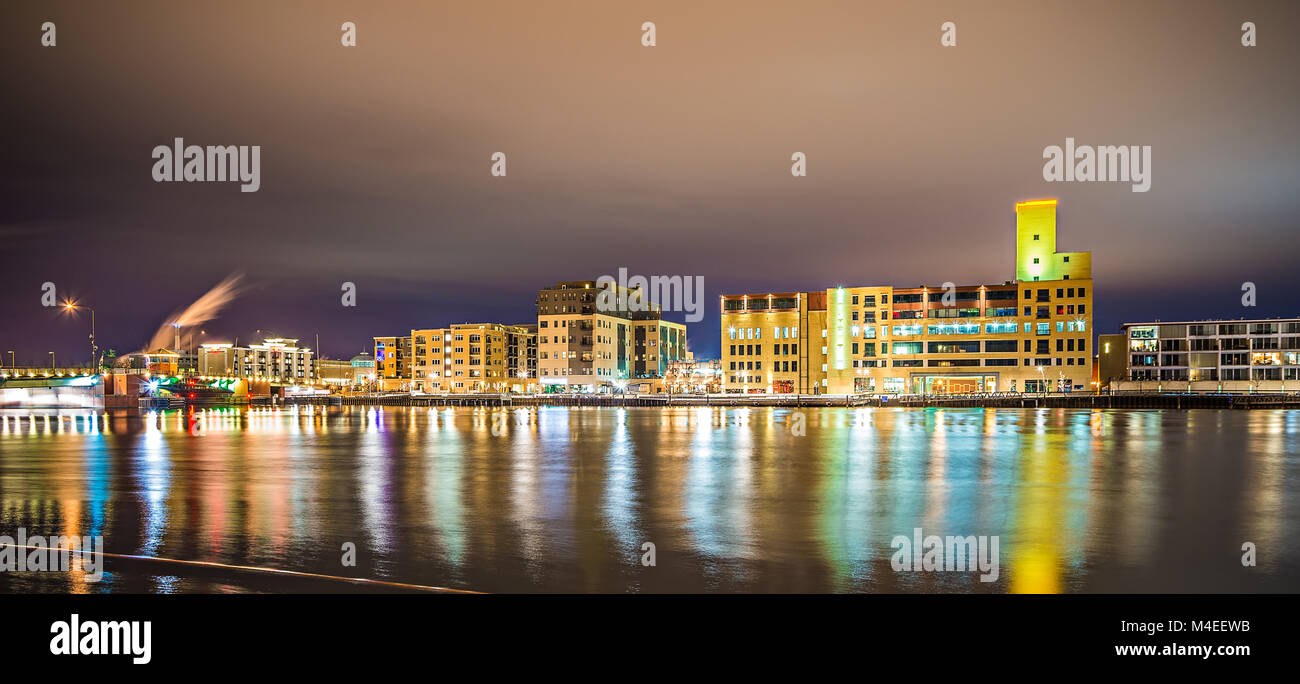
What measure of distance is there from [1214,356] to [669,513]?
158m

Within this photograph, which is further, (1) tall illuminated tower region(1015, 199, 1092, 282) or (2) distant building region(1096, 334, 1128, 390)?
(2) distant building region(1096, 334, 1128, 390)

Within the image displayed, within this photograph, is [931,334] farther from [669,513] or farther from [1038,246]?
[669,513]

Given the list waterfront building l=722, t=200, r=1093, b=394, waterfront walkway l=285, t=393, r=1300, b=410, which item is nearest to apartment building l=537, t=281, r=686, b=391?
waterfront walkway l=285, t=393, r=1300, b=410

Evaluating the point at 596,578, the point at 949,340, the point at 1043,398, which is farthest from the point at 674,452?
the point at 949,340

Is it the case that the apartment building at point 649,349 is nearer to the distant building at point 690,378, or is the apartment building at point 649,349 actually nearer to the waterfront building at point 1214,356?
the distant building at point 690,378

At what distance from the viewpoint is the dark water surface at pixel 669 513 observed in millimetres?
12680

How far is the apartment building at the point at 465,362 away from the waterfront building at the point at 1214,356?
127 m

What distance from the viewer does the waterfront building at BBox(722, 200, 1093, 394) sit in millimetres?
119438

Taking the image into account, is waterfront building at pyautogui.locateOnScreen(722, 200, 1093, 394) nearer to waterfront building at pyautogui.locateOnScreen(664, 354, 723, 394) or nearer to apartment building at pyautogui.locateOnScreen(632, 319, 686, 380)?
waterfront building at pyautogui.locateOnScreen(664, 354, 723, 394)

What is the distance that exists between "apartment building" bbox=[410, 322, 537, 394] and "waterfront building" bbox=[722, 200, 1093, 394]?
67.5 metres

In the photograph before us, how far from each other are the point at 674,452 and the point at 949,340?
97.7m

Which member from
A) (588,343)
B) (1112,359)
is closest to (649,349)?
(588,343)

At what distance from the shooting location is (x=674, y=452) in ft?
123
